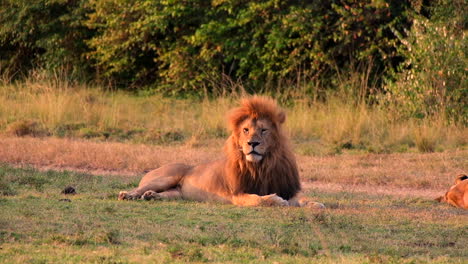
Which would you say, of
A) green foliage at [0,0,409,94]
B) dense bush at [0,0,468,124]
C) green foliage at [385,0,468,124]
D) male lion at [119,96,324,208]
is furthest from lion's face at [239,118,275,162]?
green foliage at [0,0,409,94]

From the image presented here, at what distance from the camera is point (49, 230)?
595 cm

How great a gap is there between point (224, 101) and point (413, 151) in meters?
4.13

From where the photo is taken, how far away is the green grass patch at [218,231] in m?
5.18

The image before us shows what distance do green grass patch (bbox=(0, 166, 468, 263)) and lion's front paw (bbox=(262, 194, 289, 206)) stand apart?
179 millimetres

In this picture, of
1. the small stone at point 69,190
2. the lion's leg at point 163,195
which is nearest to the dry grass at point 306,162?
the lion's leg at point 163,195

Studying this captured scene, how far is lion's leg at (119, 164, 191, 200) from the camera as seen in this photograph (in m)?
7.92

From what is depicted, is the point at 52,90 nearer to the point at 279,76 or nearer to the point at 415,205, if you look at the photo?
the point at 279,76

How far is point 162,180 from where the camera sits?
26.4 feet

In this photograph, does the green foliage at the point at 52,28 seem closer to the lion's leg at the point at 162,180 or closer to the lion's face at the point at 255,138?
the lion's leg at the point at 162,180

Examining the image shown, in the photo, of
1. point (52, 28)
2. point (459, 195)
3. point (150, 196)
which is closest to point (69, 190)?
point (150, 196)

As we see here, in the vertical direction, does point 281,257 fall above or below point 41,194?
above

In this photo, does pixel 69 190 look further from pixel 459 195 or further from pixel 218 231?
pixel 459 195

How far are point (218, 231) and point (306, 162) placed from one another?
4936 mm

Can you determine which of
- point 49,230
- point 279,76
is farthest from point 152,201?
point 279,76
